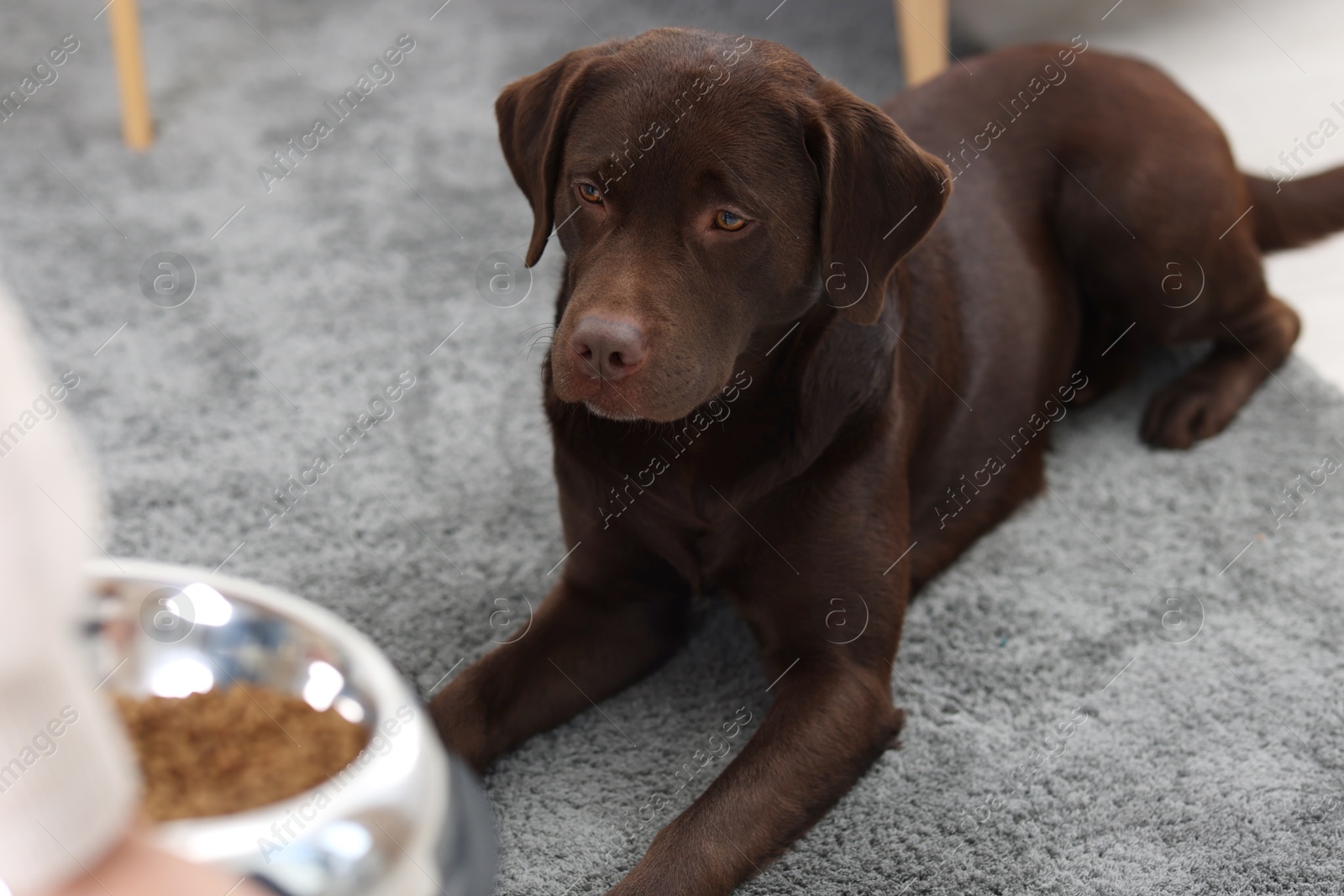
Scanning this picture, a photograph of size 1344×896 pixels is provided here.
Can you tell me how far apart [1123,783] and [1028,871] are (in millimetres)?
228

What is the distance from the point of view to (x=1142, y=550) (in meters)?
2.01

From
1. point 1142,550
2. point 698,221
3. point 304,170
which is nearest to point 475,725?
point 698,221

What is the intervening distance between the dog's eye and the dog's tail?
153 cm


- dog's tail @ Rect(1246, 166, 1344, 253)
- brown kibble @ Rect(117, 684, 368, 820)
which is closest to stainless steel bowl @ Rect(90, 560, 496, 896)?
brown kibble @ Rect(117, 684, 368, 820)

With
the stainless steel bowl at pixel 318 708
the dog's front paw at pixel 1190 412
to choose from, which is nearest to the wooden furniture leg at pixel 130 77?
the stainless steel bowl at pixel 318 708

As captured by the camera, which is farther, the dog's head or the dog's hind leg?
the dog's hind leg

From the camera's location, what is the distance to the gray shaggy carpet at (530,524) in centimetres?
155

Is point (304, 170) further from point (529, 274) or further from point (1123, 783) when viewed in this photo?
point (1123, 783)

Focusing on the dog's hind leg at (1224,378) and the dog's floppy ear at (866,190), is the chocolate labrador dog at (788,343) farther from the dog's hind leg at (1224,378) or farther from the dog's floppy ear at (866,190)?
the dog's hind leg at (1224,378)

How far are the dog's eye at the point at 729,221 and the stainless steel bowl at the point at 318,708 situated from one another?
63cm

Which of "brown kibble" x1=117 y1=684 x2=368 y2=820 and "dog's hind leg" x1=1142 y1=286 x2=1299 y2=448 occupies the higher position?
"brown kibble" x1=117 y1=684 x2=368 y2=820

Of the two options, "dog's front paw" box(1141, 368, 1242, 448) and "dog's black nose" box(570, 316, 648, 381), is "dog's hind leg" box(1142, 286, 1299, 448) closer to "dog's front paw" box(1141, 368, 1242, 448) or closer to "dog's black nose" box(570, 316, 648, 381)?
"dog's front paw" box(1141, 368, 1242, 448)

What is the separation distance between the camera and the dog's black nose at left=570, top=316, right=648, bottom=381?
1318 millimetres

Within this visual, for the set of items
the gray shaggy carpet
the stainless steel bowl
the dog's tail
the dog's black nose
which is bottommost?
the gray shaggy carpet
